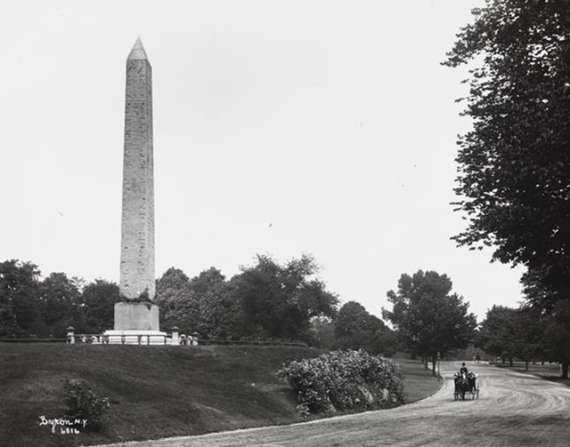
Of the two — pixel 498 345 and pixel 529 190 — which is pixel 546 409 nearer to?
pixel 529 190

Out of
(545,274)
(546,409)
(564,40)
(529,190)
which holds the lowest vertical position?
(546,409)

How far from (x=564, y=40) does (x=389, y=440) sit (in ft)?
43.1

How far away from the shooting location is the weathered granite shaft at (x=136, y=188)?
40.6 metres

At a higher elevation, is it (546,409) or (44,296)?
(44,296)

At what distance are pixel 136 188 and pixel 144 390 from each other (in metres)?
15.4

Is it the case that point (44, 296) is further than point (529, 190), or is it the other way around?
point (44, 296)

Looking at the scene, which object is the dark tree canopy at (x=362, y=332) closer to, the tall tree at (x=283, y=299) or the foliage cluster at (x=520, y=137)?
the tall tree at (x=283, y=299)

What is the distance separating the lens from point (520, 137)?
78.3 ft

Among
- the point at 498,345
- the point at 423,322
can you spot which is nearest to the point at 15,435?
the point at 423,322

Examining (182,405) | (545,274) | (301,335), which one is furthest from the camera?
(301,335)

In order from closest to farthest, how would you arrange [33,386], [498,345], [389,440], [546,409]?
[389,440] → [33,386] → [546,409] → [498,345]

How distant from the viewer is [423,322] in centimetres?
8000

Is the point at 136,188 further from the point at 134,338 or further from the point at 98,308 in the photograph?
the point at 98,308

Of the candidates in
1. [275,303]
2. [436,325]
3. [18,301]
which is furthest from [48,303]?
[436,325]
